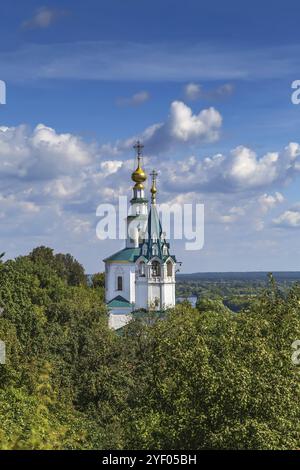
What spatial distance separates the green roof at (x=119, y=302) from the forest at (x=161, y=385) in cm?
2201

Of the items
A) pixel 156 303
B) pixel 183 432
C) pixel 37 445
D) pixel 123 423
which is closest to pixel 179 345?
pixel 123 423

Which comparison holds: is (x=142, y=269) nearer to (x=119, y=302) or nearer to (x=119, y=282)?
(x=119, y=282)

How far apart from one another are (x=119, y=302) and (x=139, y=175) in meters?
11.3

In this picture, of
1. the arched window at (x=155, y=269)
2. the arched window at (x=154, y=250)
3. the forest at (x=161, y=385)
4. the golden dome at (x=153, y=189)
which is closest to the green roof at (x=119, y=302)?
the arched window at (x=155, y=269)

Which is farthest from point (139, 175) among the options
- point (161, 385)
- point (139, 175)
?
point (161, 385)

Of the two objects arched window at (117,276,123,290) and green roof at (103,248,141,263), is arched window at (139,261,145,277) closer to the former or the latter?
green roof at (103,248,141,263)

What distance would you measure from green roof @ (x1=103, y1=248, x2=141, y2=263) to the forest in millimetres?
22472

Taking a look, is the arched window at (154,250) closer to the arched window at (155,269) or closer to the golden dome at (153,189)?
the arched window at (155,269)

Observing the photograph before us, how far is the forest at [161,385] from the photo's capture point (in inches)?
797

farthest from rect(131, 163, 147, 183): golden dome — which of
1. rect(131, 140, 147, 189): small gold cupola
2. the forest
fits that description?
the forest

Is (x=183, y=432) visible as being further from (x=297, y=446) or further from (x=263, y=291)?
(x=263, y=291)

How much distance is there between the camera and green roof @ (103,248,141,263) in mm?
63438

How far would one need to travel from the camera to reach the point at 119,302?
6344 centimetres
